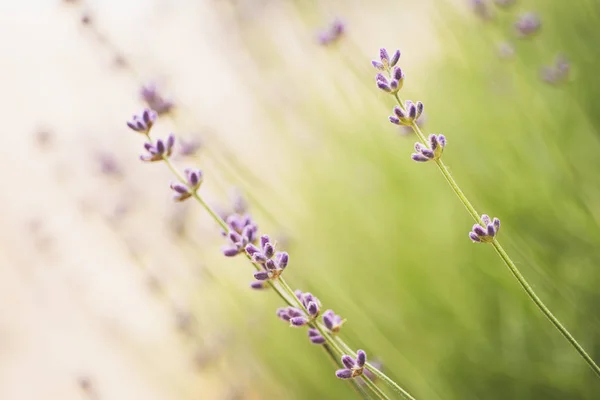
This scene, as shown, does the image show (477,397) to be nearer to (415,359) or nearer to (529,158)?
(415,359)

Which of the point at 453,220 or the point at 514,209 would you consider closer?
the point at 514,209

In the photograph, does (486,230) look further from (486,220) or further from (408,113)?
(408,113)

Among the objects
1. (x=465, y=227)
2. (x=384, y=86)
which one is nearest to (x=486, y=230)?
(x=384, y=86)

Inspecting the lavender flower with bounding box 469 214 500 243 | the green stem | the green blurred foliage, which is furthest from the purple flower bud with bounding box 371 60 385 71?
the green blurred foliage

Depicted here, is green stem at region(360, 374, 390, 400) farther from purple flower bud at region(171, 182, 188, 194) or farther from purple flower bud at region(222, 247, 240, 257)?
purple flower bud at region(171, 182, 188, 194)

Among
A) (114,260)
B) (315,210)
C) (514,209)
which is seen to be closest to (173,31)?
(114,260)

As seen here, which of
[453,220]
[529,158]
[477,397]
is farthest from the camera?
[453,220]

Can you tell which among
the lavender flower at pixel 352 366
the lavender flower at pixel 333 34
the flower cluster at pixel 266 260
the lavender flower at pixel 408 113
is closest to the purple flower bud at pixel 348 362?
the lavender flower at pixel 352 366
